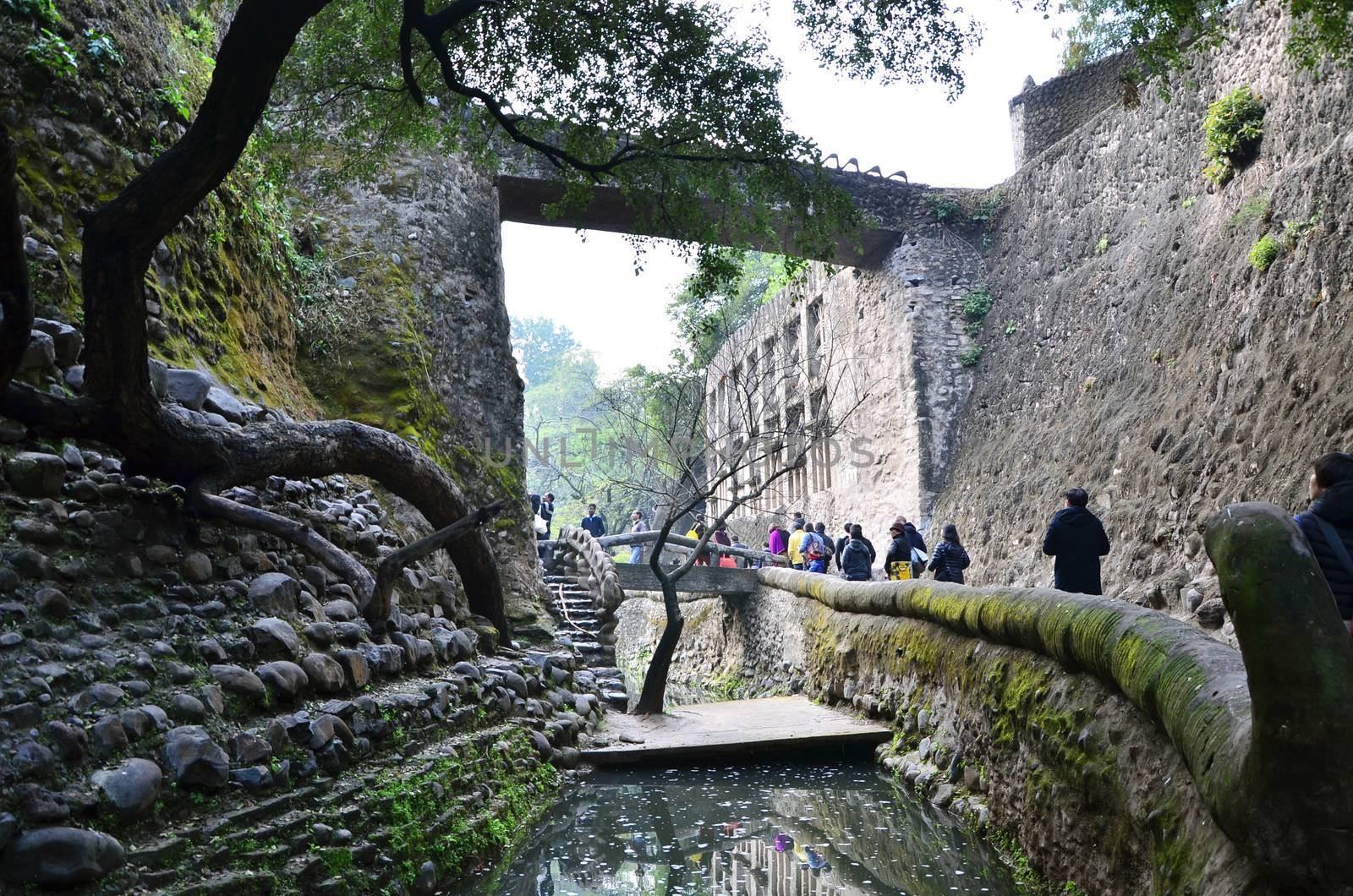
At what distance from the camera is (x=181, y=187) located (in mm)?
3811

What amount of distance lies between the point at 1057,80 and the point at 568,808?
1448 centimetres

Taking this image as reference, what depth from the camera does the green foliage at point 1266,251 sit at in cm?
817

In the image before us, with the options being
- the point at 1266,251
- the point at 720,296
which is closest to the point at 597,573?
the point at 1266,251

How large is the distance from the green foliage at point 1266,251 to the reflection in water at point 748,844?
18.2 ft

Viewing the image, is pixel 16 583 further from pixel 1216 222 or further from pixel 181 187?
pixel 1216 222

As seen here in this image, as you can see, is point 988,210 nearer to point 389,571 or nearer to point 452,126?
point 452,126

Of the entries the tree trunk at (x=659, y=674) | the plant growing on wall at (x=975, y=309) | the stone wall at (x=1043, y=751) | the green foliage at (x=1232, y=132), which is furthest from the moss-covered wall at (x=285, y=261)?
the green foliage at (x=1232, y=132)

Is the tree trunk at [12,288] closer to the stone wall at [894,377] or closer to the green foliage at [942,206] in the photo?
the stone wall at [894,377]

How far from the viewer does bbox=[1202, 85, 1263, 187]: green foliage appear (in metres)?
9.17

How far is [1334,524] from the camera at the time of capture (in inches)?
139

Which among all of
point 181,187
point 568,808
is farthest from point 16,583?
point 568,808

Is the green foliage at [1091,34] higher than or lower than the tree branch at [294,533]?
higher

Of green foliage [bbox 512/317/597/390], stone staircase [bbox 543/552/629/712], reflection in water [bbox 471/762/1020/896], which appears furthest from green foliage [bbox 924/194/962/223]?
green foliage [bbox 512/317/597/390]

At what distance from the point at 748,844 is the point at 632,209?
5.79m
